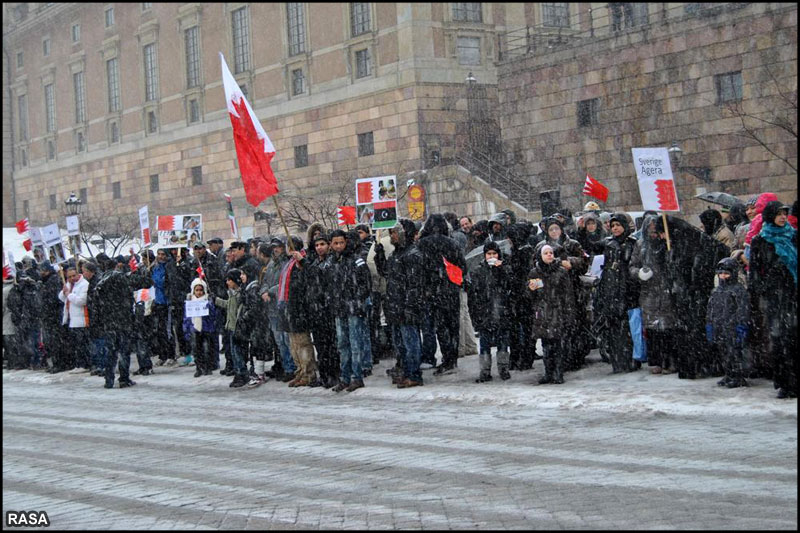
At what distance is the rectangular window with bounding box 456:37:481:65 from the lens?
1617 inches

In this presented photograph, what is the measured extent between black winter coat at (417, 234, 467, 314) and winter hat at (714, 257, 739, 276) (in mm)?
3610

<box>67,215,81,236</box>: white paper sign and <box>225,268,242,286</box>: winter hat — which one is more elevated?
<box>67,215,81,236</box>: white paper sign

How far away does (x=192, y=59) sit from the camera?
5391cm

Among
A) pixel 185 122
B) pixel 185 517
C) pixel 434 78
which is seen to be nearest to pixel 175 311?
pixel 185 517

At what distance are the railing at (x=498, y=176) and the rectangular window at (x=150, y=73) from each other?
22.9m

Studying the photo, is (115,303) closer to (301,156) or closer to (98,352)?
(98,352)

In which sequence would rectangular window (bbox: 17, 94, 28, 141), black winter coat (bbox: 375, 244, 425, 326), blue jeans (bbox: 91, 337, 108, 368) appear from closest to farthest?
black winter coat (bbox: 375, 244, 425, 326) < blue jeans (bbox: 91, 337, 108, 368) < rectangular window (bbox: 17, 94, 28, 141)

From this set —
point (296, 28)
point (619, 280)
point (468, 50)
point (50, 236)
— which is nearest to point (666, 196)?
point (619, 280)

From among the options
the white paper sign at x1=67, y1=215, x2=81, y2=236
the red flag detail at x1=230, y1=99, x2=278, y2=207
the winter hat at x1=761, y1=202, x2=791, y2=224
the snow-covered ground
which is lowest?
the snow-covered ground

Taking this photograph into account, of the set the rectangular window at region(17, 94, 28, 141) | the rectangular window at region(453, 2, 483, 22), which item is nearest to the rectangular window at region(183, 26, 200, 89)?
the rectangular window at region(453, 2, 483, 22)

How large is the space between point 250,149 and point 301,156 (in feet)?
101

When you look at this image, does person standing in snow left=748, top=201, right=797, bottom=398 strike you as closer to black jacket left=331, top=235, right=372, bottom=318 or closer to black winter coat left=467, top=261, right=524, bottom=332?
black winter coat left=467, top=261, right=524, bottom=332

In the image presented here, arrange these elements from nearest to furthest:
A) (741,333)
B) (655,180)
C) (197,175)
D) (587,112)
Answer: (741,333) < (655,180) < (587,112) < (197,175)

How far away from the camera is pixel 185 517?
278 inches
